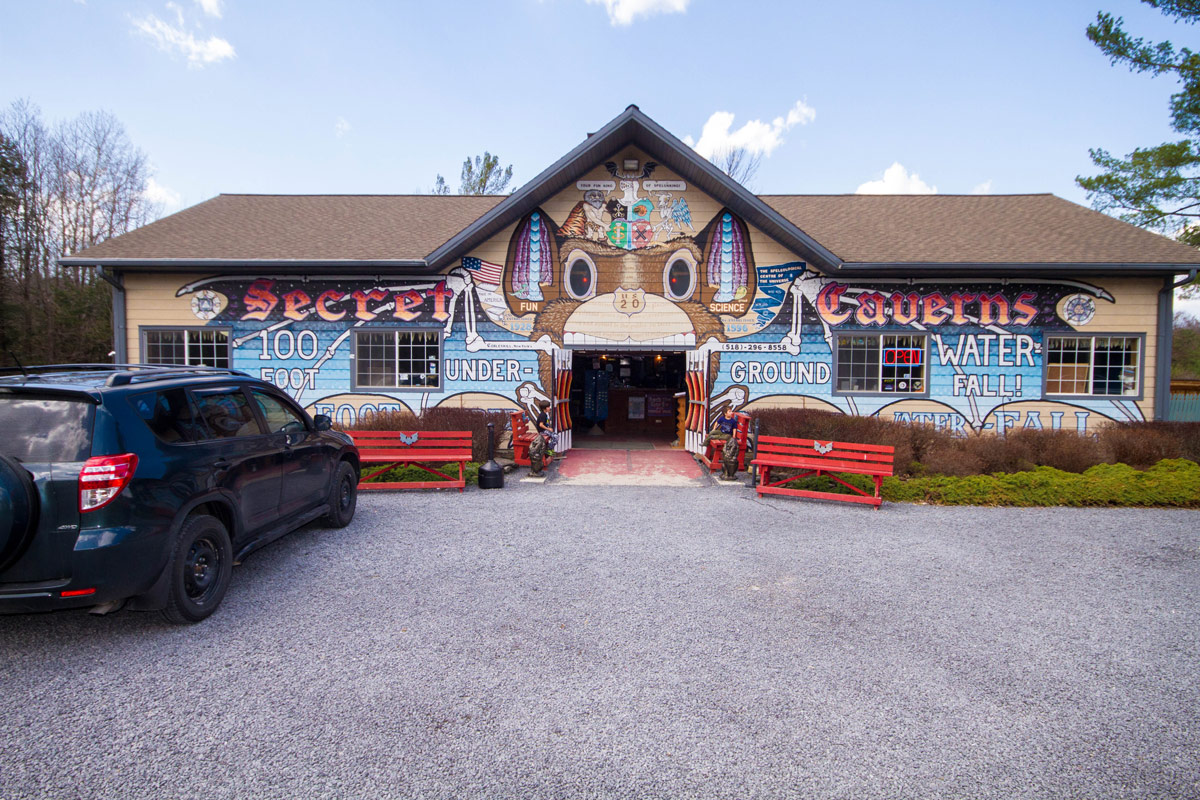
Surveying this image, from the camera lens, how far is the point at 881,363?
12000mm

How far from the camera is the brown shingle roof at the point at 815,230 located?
37.6 ft

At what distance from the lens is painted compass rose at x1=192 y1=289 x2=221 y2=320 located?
12000 mm

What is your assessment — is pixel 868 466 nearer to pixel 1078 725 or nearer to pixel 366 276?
pixel 1078 725

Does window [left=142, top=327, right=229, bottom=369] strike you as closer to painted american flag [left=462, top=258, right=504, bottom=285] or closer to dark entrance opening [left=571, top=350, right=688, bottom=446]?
painted american flag [left=462, top=258, right=504, bottom=285]

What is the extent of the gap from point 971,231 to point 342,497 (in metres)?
13.9

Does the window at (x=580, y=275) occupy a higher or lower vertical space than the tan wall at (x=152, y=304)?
higher

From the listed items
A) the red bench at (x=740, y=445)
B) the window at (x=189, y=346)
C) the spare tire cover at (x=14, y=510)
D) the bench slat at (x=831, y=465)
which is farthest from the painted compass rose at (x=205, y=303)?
the bench slat at (x=831, y=465)

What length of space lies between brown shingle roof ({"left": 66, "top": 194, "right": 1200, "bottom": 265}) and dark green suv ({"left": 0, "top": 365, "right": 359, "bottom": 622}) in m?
7.86

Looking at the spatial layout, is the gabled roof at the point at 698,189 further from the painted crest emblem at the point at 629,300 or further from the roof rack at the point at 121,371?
the roof rack at the point at 121,371

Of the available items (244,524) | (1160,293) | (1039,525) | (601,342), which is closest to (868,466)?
(1039,525)

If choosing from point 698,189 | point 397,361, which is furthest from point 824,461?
point 397,361

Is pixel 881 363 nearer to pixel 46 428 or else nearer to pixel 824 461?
pixel 824 461

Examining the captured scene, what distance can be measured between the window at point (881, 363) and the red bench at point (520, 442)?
6.55 m

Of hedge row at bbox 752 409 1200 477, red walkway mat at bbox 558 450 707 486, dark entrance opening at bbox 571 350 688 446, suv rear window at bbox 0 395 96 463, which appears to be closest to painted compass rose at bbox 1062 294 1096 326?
hedge row at bbox 752 409 1200 477
